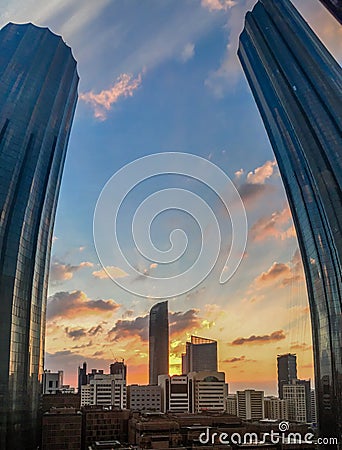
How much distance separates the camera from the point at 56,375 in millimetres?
113438

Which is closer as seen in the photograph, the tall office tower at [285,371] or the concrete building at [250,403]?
the concrete building at [250,403]

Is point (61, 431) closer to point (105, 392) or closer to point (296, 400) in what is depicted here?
point (105, 392)

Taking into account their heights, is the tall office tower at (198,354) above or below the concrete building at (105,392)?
above

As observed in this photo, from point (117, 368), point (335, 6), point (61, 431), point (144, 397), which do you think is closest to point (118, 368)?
point (117, 368)

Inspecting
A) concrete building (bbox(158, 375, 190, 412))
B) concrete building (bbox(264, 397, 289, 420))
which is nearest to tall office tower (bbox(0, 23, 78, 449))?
concrete building (bbox(158, 375, 190, 412))

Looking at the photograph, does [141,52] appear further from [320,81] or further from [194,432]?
[194,432]

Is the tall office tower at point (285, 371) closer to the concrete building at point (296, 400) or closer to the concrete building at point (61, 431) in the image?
the concrete building at point (296, 400)

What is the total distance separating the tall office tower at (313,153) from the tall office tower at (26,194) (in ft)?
77.2

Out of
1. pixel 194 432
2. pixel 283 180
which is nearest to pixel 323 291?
pixel 283 180

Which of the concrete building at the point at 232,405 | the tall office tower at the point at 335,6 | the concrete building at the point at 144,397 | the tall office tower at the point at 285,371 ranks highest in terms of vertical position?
the tall office tower at the point at 335,6

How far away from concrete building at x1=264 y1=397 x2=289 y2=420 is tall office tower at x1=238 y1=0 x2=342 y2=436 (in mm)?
64729

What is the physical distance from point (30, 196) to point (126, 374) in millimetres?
102486

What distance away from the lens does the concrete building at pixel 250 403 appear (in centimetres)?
11399

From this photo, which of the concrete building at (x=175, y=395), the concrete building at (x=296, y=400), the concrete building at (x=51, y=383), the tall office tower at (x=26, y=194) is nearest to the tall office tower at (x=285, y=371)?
the concrete building at (x=296, y=400)
